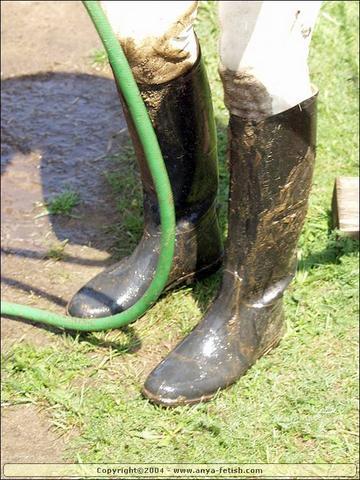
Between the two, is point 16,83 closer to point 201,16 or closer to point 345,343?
point 201,16

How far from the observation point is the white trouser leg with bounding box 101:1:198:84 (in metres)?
2.05

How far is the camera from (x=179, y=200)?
2.52 metres

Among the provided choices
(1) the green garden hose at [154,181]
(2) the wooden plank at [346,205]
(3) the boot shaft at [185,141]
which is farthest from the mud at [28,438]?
(2) the wooden plank at [346,205]

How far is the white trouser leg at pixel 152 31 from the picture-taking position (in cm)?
205

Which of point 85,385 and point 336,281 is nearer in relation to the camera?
point 85,385

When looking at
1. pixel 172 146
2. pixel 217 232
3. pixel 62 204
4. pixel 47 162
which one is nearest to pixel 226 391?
pixel 217 232

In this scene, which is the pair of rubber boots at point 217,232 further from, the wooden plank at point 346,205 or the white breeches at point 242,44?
the wooden plank at point 346,205

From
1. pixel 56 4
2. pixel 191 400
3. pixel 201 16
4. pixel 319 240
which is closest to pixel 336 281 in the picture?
pixel 319 240

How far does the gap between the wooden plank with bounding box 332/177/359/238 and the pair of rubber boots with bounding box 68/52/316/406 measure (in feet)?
1.50

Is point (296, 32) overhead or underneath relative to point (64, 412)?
overhead

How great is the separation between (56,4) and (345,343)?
2696 millimetres

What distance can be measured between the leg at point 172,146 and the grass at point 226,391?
0.41 ft

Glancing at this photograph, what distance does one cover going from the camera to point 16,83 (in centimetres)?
392

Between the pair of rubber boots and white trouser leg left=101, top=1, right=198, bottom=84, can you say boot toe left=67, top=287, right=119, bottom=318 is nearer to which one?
the pair of rubber boots
